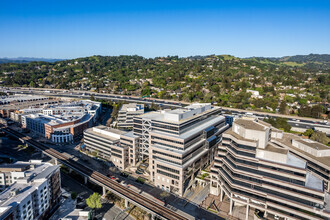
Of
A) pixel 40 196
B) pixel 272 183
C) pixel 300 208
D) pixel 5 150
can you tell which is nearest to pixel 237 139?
pixel 272 183

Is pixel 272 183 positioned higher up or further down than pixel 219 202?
higher up

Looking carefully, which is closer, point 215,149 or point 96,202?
point 96,202

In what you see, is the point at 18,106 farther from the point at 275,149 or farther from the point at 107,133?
the point at 275,149

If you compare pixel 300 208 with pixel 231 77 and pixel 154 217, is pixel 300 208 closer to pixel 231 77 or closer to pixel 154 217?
pixel 154 217

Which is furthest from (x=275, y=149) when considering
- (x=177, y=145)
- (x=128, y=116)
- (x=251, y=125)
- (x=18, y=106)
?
(x=18, y=106)

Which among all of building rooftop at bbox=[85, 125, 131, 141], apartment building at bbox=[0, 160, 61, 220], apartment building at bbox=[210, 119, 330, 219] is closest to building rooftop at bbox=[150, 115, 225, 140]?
apartment building at bbox=[210, 119, 330, 219]

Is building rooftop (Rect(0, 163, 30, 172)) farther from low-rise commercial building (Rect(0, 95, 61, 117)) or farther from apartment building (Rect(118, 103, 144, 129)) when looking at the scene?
low-rise commercial building (Rect(0, 95, 61, 117))
